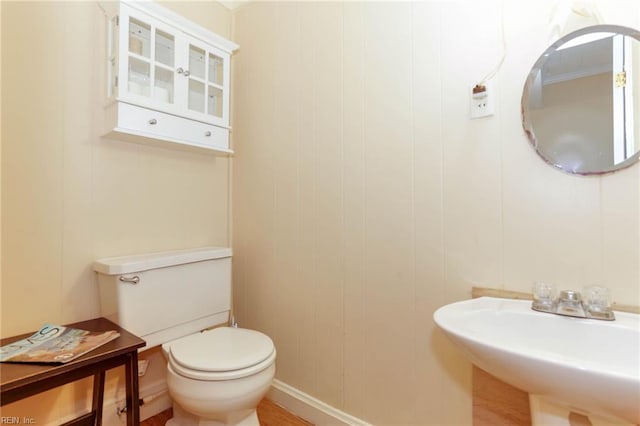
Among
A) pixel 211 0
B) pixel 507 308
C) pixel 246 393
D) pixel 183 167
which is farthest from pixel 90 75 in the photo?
pixel 507 308

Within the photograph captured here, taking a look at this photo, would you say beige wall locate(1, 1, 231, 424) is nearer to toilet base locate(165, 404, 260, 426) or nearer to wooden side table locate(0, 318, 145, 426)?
wooden side table locate(0, 318, 145, 426)

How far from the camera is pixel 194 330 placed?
149 cm

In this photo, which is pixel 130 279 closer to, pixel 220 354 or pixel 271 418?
pixel 220 354

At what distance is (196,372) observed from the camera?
1099 millimetres

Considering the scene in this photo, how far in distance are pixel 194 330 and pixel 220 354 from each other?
0.37 meters

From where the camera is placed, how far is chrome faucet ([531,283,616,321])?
800mm

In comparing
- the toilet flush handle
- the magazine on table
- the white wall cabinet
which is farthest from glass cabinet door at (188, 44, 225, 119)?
the magazine on table

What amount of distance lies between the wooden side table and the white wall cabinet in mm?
819

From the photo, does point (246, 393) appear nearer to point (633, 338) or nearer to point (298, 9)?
point (633, 338)

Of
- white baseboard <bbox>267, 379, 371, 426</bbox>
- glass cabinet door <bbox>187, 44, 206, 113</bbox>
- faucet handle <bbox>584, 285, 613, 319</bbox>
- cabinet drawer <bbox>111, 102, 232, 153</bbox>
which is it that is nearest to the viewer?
faucet handle <bbox>584, 285, 613, 319</bbox>

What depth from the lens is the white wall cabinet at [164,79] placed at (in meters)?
1.28

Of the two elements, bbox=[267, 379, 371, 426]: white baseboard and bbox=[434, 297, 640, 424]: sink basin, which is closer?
bbox=[434, 297, 640, 424]: sink basin

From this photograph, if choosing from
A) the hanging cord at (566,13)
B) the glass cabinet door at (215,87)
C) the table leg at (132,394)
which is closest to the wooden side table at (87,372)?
the table leg at (132,394)

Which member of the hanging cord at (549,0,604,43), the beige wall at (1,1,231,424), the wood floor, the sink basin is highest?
the hanging cord at (549,0,604,43)
